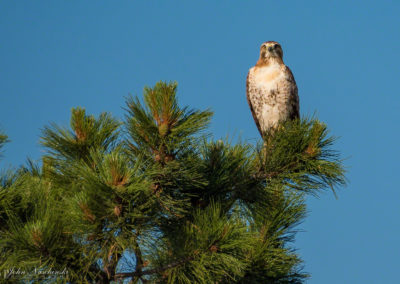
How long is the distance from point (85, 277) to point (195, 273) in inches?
26.7

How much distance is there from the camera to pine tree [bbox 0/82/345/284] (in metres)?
3.30

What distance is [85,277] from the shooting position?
352cm

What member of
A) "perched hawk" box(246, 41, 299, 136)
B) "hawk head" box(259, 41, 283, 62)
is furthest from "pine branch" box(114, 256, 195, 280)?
"hawk head" box(259, 41, 283, 62)

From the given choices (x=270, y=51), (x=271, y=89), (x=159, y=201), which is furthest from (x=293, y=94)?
(x=159, y=201)

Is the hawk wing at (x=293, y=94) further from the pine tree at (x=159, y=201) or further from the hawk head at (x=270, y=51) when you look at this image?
the pine tree at (x=159, y=201)

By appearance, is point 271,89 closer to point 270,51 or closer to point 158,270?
point 270,51

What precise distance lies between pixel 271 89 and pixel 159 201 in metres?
4.20

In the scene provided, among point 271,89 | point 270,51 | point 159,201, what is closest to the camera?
point 159,201

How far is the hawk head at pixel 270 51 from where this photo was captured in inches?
306

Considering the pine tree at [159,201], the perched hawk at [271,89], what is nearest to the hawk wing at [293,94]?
the perched hawk at [271,89]

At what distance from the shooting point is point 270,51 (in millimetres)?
7770

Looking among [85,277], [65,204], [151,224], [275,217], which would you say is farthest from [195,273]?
[275,217]

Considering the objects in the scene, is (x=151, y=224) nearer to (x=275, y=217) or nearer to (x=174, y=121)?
(x=174, y=121)

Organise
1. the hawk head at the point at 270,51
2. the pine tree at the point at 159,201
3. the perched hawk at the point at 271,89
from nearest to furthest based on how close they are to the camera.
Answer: the pine tree at the point at 159,201 → the perched hawk at the point at 271,89 → the hawk head at the point at 270,51
